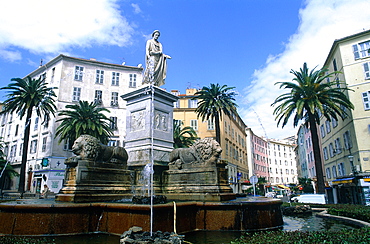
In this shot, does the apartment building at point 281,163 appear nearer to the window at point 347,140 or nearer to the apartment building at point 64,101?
the window at point 347,140

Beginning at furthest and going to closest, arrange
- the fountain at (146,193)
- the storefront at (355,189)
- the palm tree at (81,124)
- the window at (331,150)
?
the window at (331,150), the palm tree at (81,124), the storefront at (355,189), the fountain at (146,193)

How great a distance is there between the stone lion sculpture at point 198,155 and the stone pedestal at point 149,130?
541mm

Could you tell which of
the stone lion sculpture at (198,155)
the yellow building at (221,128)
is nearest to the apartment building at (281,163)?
the yellow building at (221,128)

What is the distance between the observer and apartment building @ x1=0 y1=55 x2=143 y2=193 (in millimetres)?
42969

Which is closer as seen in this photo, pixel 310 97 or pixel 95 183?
pixel 95 183

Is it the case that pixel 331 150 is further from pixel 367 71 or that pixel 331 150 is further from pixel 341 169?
pixel 367 71

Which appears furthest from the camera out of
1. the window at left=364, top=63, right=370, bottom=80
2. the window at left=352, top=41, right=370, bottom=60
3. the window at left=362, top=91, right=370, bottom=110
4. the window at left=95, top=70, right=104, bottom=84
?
the window at left=95, top=70, right=104, bottom=84

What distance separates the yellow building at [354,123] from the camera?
29.6 metres

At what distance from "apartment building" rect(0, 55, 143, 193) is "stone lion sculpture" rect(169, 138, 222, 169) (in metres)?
33.9

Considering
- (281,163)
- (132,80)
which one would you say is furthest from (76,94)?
(281,163)

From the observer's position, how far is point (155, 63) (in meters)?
12.9

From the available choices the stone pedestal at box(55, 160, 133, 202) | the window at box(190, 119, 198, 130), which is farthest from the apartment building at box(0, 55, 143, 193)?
the stone pedestal at box(55, 160, 133, 202)

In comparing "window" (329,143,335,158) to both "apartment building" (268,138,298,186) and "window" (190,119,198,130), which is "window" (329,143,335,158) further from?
"apartment building" (268,138,298,186)

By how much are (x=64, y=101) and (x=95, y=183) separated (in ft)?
133
